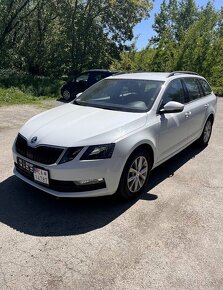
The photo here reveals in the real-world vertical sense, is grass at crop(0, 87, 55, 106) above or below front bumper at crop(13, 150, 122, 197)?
below

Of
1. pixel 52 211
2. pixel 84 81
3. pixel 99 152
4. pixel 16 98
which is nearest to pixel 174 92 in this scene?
pixel 99 152

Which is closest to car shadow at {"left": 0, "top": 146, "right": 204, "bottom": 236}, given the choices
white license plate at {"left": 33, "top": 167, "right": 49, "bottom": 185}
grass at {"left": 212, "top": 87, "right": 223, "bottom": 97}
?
white license plate at {"left": 33, "top": 167, "right": 49, "bottom": 185}

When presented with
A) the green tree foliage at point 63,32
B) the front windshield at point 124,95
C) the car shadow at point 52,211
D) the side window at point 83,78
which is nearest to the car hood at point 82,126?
the front windshield at point 124,95

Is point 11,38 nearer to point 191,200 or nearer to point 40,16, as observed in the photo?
point 40,16

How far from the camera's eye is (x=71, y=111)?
4.68 metres

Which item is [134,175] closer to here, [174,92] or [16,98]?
[174,92]

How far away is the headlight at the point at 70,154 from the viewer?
11.8 feet

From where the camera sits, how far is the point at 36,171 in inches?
149

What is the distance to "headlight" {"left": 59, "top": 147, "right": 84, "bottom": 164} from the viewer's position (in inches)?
141

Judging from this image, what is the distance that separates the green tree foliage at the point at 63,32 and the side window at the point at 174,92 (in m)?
17.1

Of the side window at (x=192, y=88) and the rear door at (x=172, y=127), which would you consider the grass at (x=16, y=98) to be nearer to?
the side window at (x=192, y=88)

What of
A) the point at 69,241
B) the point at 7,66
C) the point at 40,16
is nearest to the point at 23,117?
the point at 69,241

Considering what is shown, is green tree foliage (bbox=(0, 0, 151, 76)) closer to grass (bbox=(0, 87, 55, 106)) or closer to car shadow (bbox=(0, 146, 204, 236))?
grass (bbox=(0, 87, 55, 106))

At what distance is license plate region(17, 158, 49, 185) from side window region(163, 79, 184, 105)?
2.11m
